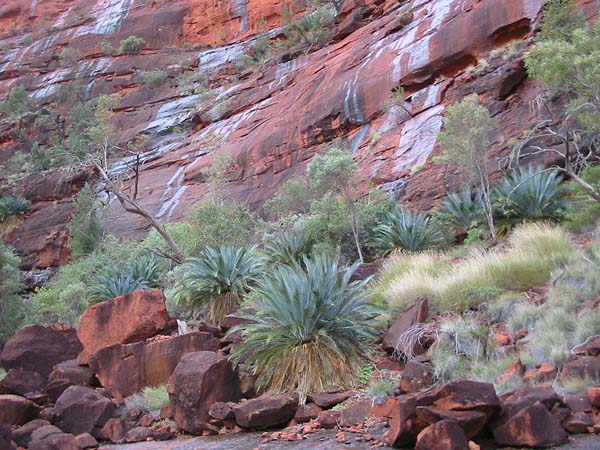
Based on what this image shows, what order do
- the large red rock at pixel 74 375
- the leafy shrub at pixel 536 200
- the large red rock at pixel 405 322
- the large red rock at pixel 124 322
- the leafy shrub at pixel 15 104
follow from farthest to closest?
the leafy shrub at pixel 15 104, the leafy shrub at pixel 536 200, the large red rock at pixel 124 322, the large red rock at pixel 74 375, the large red rock at pixel 405 322

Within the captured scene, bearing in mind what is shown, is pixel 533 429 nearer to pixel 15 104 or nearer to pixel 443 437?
pixel 443 437

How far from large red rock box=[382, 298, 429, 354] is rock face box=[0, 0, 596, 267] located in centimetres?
1046

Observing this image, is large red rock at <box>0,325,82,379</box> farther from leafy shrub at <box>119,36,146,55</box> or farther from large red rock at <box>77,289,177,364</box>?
leafy shrub at <box>119,36,146,55</box>

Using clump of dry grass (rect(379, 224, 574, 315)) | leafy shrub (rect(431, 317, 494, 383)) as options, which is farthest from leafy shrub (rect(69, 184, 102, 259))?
leafy shrub (rect(431, 317, 494, 383))

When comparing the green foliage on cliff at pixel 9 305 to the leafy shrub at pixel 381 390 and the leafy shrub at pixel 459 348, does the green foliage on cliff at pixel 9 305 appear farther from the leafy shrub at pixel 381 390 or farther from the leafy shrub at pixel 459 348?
the leafy shrub at pixel 459 348

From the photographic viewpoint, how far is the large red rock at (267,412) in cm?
706

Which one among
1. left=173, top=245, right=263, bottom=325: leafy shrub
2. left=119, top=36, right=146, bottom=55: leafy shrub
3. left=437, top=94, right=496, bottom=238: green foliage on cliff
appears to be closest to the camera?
left=173, top=245, right=263, bottom=325: leafy shrub

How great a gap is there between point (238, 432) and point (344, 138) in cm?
1984

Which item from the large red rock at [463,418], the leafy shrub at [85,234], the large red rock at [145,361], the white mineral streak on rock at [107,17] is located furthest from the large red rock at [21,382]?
the white mineral streak on rock at [107,17]

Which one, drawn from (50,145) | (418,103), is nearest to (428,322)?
(418,103)

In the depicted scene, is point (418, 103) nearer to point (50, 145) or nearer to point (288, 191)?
point (288, 191)

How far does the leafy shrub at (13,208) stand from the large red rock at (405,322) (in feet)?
123

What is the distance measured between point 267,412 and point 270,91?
28.6 meters

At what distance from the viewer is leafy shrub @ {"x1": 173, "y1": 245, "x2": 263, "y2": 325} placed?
41.4ft
